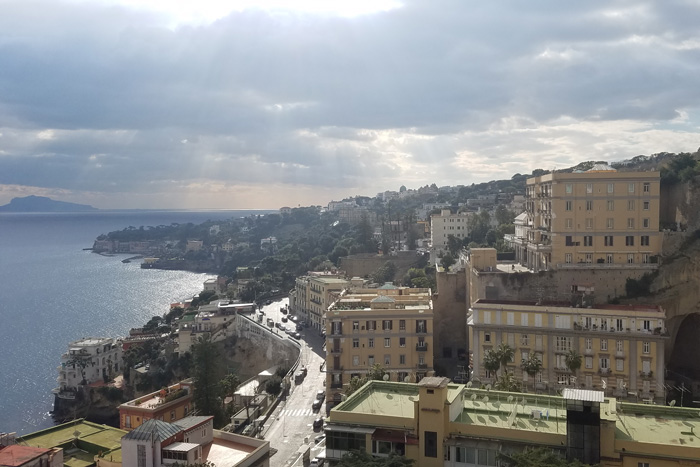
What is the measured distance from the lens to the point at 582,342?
122 feet

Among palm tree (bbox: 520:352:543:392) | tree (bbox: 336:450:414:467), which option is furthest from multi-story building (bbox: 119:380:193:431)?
palm tree (bbox: 520:352:543:392)

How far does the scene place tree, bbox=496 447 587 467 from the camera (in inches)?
698

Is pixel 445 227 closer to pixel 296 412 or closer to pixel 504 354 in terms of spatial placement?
pixel 296 412

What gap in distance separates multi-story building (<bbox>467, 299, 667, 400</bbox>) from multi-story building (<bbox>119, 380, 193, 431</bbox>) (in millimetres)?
18214

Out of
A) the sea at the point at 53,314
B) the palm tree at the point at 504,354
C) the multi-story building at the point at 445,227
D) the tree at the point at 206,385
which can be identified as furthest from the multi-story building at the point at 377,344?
the multi-story building at the point at 445,227

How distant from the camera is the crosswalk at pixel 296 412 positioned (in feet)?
138

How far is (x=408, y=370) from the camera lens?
42750 mm

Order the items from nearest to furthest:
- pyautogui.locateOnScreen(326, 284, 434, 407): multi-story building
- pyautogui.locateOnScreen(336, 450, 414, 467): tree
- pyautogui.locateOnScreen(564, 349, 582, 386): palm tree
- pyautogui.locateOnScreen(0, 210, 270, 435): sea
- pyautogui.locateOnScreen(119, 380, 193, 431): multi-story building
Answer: pyautogui.locateOnScreen(336, 450, 414, 467): tree < pyautogui.locateOnScreen(119, 380, 193, 431): multi-story building < pyautogui.locateOnScreen(564, 349, 582, 386): palm tree < pyautogui.locateOnScreen(326, 284, 434, 407): multi-story building < pyautogui.locateOnScreen(0, 210, 270, 435): sea

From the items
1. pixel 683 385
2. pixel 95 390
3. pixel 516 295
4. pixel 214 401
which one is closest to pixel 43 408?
pixel 95 390

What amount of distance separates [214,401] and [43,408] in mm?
37766

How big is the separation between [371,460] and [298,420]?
22.2 metres

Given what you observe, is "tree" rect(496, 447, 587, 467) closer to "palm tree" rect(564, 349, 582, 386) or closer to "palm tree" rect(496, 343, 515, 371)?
"palm tree" rect(496, 343, 515, 371)

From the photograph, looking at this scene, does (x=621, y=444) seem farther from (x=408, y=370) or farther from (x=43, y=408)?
(x=43, y=408)

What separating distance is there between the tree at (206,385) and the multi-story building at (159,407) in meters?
1.73
